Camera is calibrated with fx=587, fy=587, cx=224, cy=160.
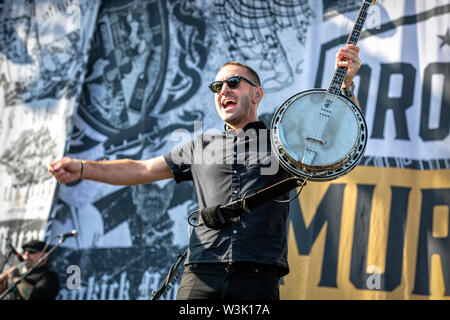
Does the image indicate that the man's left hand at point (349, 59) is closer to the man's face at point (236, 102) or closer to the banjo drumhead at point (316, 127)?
the banjo drumhead at point (316, 127)

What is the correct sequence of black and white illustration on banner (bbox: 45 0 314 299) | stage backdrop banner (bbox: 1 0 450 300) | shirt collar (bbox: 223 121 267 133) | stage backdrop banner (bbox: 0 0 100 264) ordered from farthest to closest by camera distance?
stage backdrop banner (bbox: 0 0 100 264) → black and white illustration on banner (bbox: 45 0 314 299) → stage backdrop banner (bbox: 1 0 450 300) → shirt collar (bbox: 223 121 267 133)

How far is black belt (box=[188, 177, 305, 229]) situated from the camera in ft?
9.14

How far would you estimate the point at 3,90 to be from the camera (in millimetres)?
6641

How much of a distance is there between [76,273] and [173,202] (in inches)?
46.8

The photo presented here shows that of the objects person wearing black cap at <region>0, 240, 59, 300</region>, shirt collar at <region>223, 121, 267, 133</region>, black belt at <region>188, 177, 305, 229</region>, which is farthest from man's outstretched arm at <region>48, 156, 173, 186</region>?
person wearing black cap at <region>0, 240, 59, 300</region>

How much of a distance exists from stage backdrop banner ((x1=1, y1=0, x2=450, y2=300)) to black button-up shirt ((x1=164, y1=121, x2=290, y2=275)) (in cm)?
221

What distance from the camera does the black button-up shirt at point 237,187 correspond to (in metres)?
2.80

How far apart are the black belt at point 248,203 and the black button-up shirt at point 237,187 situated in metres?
0.06

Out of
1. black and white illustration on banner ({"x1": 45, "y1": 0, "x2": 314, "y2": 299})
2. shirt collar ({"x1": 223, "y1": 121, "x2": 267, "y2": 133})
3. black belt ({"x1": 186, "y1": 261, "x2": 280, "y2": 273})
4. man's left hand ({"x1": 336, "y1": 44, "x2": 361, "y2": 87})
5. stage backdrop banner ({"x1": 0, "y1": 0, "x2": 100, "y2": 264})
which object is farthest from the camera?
stage backdrop banner ({"x1": 0, "y1": 0, "x2": 100, "y2": 264})

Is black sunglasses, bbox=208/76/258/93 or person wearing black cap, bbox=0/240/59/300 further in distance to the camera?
person wearing black cap, bbox=0/240/59/300

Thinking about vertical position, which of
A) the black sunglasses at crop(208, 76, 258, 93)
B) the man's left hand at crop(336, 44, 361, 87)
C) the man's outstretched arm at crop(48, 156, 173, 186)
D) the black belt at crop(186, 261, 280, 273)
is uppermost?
the man's left hand at crop(336, 44, 361, 87)

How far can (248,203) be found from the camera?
278 cm

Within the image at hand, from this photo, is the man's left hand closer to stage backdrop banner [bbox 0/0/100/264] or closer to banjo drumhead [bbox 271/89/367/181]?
banjo drumhead [bbox 271/89/367/181]
